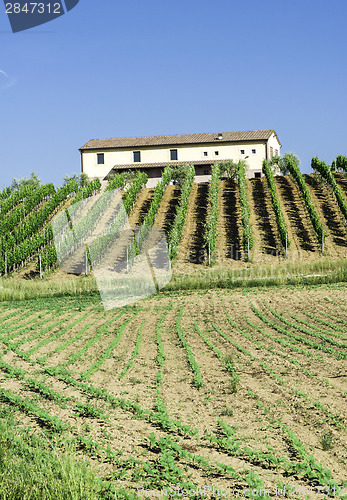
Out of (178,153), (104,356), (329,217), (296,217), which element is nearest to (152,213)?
(296,217)

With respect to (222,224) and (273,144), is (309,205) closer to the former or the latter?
(222,224)

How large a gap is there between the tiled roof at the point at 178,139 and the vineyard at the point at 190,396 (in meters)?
41.8

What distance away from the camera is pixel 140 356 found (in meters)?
12.3

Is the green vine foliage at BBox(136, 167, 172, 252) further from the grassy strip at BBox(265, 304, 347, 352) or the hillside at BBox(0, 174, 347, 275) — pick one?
the grassy strip at BBox(265, 304, 347, 352)

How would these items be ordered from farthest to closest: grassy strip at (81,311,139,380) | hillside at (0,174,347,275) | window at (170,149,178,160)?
window at (170,149,178,160) → hillside at (0,174,347,275) → grassy strip at (81,311,139,380)

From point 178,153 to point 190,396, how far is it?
50.2m

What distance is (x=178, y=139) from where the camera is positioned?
58.6 metres

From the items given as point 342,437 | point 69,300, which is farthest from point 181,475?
point 69,300

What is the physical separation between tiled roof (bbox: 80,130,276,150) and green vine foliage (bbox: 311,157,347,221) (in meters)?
12.3

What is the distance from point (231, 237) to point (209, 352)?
22.8 meters

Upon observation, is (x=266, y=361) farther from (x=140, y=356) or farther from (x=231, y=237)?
(x=231, y=237)

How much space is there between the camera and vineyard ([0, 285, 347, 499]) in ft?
20.9

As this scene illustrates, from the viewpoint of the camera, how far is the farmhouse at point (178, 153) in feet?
185

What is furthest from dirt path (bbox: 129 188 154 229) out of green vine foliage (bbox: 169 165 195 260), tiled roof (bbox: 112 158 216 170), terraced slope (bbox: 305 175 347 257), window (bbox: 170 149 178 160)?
terraced slope (bbox: 305 175 347 257)
